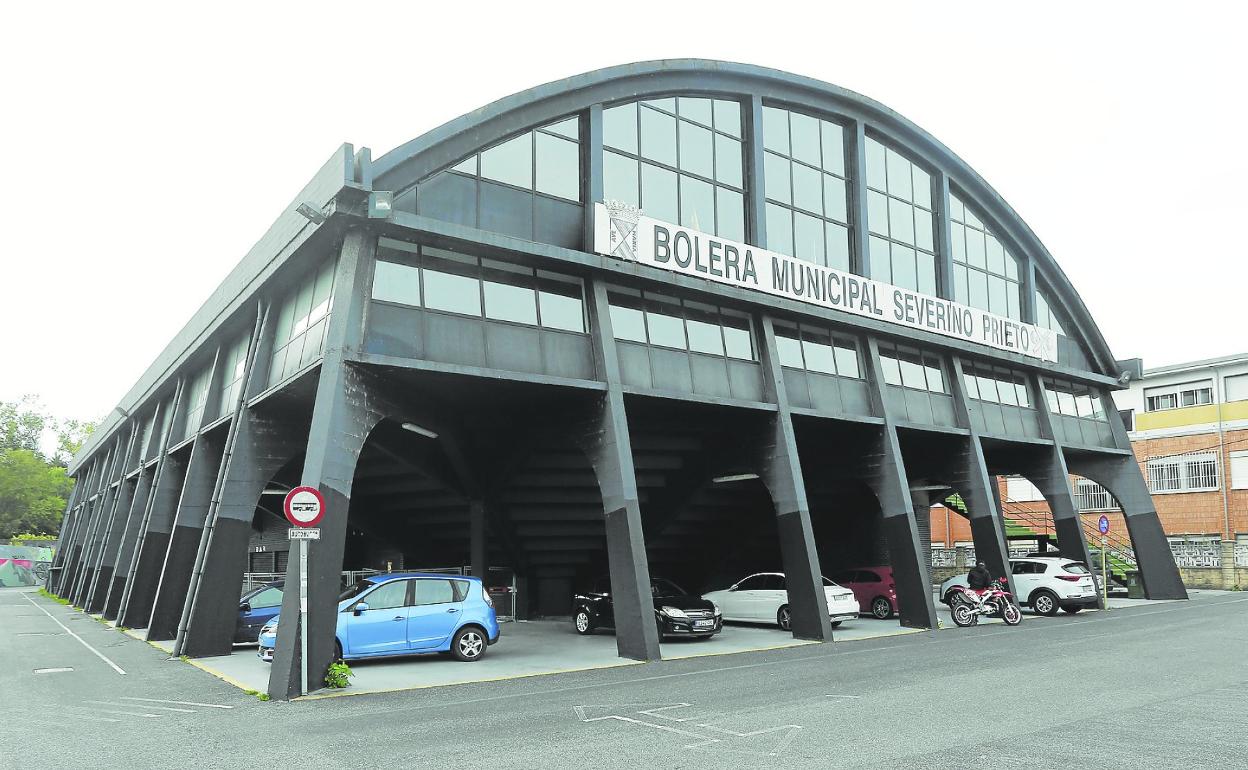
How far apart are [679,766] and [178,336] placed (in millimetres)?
24445

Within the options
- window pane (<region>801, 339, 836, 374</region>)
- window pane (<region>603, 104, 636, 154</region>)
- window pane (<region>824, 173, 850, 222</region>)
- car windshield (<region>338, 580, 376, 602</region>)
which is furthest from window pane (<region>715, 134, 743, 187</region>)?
car windshield (<region>338, 580, 376, 602</region>)

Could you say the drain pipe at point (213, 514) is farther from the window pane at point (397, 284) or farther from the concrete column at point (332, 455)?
the window pane at point (397, 284)

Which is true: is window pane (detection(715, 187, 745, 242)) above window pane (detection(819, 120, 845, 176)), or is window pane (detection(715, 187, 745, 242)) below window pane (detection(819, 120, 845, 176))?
below

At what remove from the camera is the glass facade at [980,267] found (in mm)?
27875

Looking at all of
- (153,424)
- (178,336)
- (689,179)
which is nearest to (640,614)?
(689,179)

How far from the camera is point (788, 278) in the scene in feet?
71.2

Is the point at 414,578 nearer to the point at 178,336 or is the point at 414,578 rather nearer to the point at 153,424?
the point at 178,336

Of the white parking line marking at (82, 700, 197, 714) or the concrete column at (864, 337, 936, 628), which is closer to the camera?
the white parking line marking at (82, 700, 197, 714)

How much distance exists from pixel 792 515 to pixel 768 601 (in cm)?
369

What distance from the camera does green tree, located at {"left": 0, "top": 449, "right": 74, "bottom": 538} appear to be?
84.1 m

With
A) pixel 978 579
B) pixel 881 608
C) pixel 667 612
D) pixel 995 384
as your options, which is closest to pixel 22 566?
pixel 667 612

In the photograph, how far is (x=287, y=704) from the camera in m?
12.2

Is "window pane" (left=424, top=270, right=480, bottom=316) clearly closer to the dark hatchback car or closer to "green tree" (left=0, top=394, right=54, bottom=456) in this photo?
the dark hatchback car

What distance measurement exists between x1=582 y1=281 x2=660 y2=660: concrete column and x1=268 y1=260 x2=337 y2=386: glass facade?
517 cm
